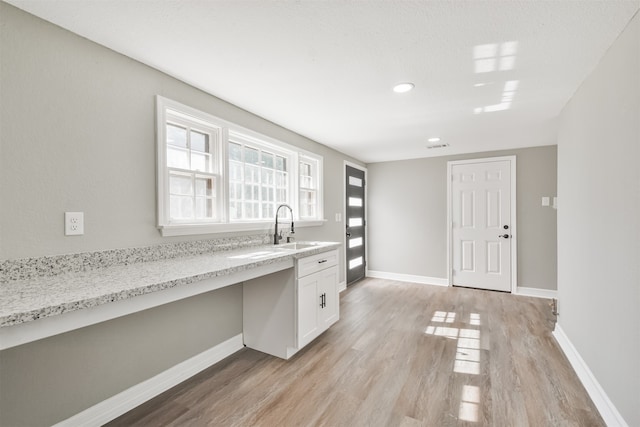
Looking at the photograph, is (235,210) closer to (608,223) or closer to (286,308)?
(286,308)

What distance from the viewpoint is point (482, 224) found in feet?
14.8

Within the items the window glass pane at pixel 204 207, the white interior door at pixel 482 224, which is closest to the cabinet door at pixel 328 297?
the window glass pane at pixel 204 207

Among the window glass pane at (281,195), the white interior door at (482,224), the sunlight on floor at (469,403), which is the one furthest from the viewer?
the white interior door at (482,224)

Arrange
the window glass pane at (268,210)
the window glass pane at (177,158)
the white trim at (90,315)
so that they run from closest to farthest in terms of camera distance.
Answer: the white trim at (90,315) < the window glass pane at (177,158) < the window glass pane at (268,210)

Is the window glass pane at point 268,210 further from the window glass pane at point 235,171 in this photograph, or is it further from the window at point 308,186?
the window at point 308,186

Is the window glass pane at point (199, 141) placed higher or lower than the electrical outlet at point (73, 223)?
higher

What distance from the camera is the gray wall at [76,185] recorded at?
138cm

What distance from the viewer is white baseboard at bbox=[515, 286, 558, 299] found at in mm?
4073

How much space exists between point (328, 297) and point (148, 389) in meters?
1.61

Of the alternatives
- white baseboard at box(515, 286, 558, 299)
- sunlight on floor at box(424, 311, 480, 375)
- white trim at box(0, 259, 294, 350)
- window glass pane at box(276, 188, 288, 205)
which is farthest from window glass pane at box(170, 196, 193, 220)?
white baseboard at box(515, 286, 558, 299)

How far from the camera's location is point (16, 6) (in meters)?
1.39

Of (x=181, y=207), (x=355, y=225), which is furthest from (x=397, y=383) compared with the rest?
(x=355, y=225)

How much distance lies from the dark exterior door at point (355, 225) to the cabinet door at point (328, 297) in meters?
1.78

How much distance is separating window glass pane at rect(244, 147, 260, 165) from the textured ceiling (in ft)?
1.31
